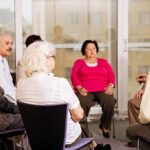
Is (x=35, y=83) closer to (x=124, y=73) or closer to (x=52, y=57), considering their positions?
(x=52, y=57)

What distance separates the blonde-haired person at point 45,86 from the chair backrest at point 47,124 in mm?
88

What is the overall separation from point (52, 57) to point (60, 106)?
16.1 inches

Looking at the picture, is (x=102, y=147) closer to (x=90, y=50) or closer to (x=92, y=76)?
(x=92, y=76)

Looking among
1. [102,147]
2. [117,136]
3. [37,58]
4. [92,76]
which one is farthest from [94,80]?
[37,58]

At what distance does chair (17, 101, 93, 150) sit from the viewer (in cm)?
252

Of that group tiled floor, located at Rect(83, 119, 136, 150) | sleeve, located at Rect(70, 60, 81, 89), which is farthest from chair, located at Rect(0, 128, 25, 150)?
sleeve, located at Rect(70, 60, 81, 89)

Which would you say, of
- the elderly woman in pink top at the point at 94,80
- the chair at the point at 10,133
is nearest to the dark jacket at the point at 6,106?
the chair at the point at 10,133

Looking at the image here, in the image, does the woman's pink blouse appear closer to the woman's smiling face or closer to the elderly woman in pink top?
the elderly woman in pink top

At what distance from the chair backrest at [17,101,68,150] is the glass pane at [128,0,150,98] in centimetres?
366

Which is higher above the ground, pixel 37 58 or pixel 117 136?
pixel 37 58

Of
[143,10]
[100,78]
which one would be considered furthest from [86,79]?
[143,10]

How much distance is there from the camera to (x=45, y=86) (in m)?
2.62

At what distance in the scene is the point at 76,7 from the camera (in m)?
5.93

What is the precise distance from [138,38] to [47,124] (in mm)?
3781
